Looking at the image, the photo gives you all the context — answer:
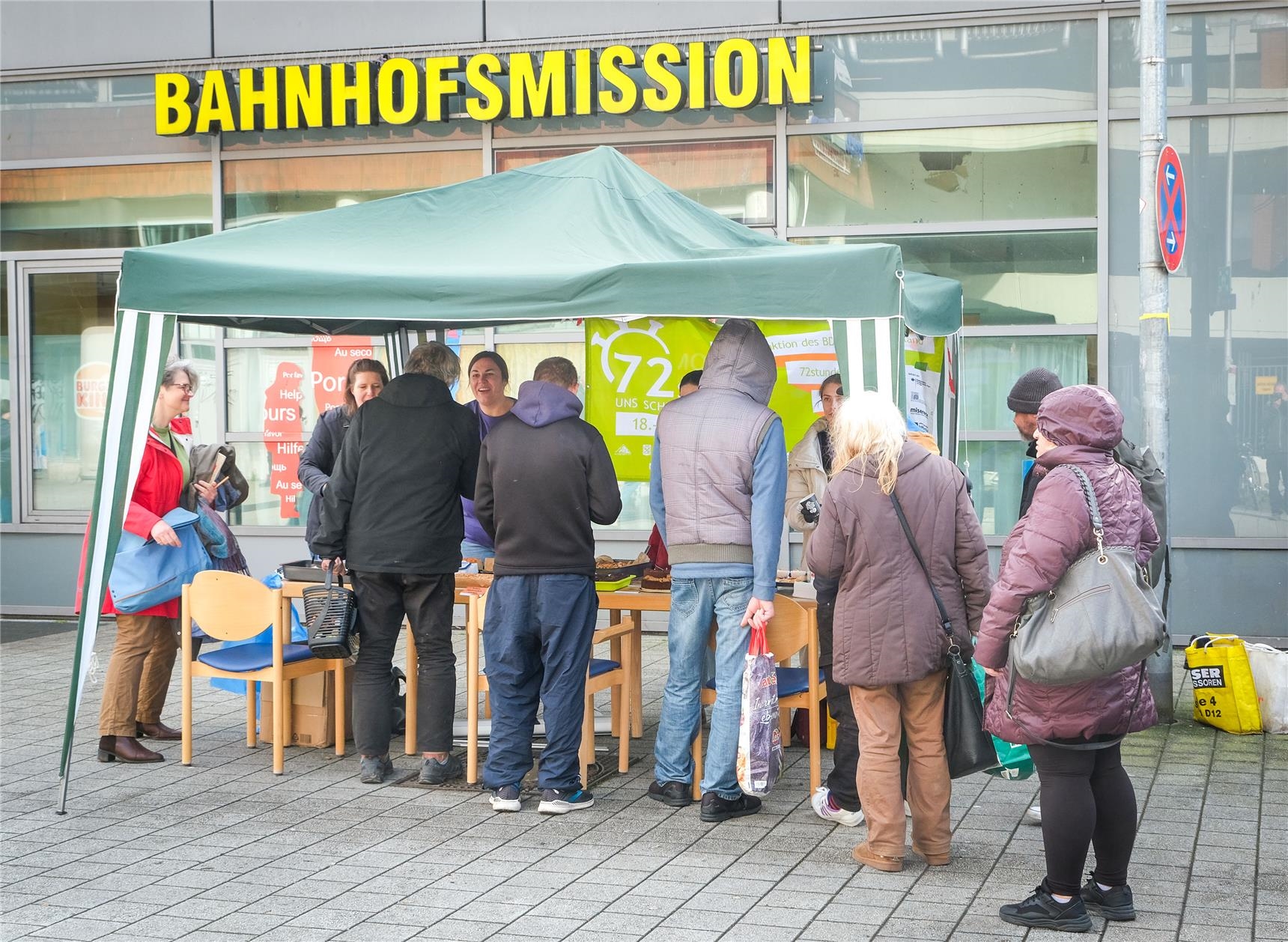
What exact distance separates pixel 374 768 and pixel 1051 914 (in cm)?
310

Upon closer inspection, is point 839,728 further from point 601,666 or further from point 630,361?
point 630,361

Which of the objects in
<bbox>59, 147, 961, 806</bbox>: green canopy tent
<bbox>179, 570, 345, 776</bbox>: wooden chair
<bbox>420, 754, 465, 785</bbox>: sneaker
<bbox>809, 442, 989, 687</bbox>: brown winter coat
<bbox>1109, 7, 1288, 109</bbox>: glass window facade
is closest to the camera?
<bbox>809, 442, 989, 687</bbox>: brown winter coat

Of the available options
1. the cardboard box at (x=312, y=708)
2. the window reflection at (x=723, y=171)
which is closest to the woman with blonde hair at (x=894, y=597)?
the cardboard box at (x=312, y=708)

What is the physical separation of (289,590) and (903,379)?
117 inches

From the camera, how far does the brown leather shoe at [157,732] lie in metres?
7.08

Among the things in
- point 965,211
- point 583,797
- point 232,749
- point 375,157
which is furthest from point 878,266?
point 375,157

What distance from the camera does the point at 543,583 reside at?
18.7ft

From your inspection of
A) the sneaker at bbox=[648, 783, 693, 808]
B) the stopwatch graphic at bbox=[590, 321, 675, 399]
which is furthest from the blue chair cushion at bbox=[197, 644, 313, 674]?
the stopwatch graphic at bbox=[590, 321, 675, 399]

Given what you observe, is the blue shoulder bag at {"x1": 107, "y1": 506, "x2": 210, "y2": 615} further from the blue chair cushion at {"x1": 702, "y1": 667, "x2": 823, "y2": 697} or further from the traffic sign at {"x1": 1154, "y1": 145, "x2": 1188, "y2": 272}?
the traffic sign at {"x1": 1154, "y1": 145, "x2": 1188, "y2": 272}

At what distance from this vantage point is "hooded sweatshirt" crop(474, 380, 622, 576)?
5.70 metres

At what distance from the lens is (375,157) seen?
36.3 feet

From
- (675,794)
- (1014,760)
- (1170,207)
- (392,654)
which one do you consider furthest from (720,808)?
(1170,207)

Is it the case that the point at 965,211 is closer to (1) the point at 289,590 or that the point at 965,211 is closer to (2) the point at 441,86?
(2) the point at 441,86

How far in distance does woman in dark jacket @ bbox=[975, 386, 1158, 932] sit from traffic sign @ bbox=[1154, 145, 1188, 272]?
10.2 ft
